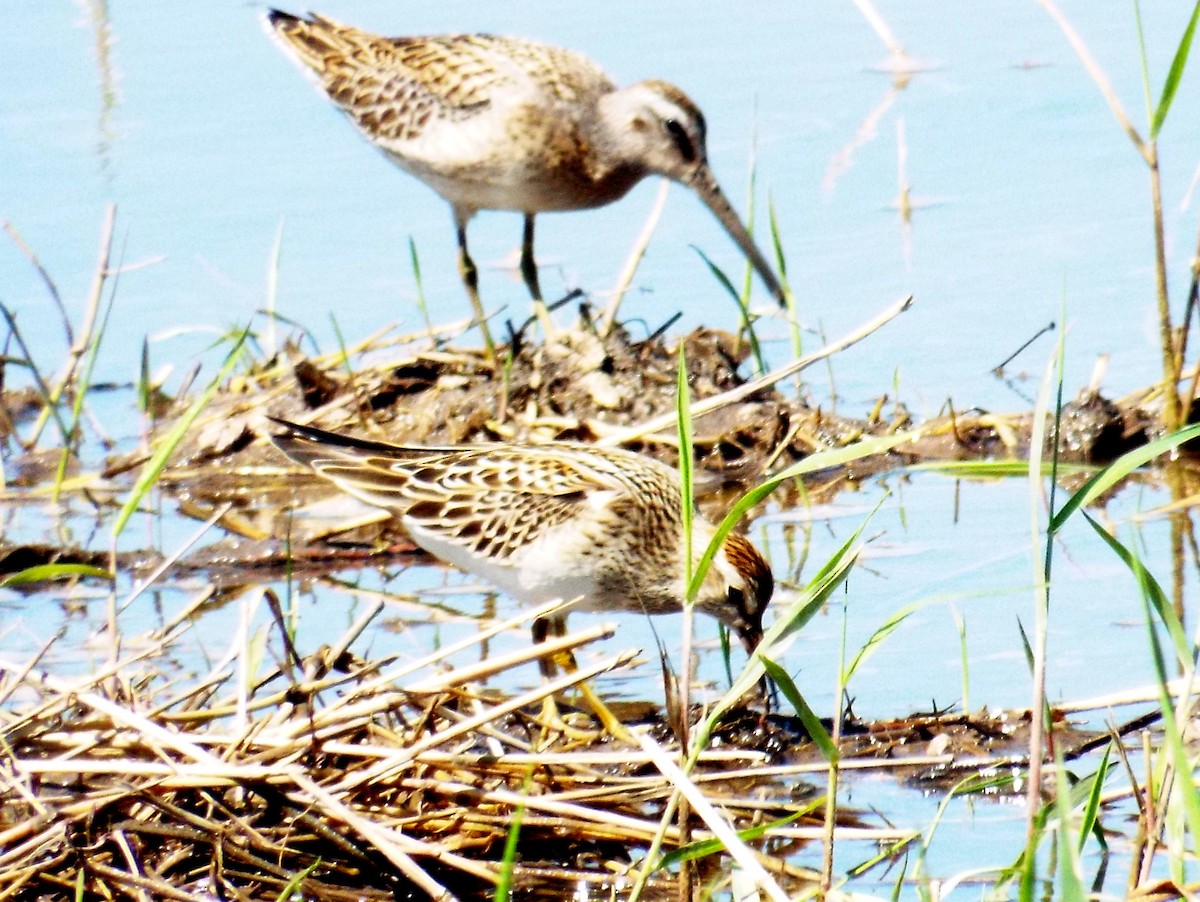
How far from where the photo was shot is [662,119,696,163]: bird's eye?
916 cm

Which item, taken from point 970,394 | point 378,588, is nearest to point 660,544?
point 378,588

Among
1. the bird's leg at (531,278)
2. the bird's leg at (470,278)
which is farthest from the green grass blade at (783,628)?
the bird's leg at (531,278)

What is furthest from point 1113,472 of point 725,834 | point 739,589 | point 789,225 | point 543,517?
point 789,225

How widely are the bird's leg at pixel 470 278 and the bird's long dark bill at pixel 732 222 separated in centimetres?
99

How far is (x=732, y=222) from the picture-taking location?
900 cm

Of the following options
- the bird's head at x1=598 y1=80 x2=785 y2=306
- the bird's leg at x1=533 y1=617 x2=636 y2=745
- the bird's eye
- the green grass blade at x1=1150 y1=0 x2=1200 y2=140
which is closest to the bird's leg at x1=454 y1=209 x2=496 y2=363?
the bird's head at x1=598 y1=80 x2=785 y2=306

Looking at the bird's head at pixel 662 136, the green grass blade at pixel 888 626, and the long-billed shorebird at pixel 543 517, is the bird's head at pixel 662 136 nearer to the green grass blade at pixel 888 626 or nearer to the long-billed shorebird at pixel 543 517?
the long-billed shorebird at pixel 543 517

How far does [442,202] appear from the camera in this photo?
11008mm

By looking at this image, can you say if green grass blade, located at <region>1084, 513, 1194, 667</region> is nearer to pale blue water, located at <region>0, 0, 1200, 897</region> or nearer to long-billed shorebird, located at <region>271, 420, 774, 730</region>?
pale blue water, located at <region>0, 0, 1200, 897</region>

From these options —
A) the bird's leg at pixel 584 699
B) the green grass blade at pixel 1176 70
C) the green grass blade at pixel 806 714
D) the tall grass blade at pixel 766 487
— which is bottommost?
the bird's leg at pixel 584 699

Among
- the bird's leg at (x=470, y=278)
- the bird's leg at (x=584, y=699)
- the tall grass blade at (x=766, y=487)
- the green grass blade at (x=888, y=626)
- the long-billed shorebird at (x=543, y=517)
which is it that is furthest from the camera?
the bird's leg at (x=470, y=278)

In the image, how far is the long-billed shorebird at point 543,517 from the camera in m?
6.34

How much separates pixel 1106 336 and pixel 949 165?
2306 mm

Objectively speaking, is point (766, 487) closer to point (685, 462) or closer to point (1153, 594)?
point (685, 462)
